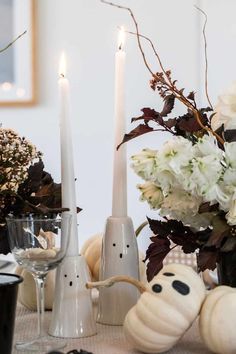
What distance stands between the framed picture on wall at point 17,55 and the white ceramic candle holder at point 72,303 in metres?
1.60

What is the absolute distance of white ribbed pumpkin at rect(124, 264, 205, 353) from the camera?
662mm

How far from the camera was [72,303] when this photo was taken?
78 centimetres

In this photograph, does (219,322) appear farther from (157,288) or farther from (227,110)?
(227,110)

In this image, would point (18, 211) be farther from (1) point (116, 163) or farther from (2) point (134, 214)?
(2) point (134, 214)

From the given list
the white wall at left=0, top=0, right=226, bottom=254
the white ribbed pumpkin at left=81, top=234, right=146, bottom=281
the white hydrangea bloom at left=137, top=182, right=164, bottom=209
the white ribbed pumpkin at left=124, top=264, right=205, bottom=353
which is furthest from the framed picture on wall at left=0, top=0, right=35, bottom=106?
the white ribbed pumpkin at left=124, top=264, right=205, bottom=353

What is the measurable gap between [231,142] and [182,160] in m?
0.06

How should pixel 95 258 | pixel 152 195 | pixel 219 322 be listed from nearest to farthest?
pixel 219 322 < pixel 152 195 < pixel 95 258

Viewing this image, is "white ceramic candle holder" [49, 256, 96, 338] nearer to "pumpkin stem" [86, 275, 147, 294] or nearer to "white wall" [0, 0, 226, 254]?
"pumpkin stem" [86, 275, 147, 294]

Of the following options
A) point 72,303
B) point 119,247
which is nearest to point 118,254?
point 119,247

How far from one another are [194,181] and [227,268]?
13cm

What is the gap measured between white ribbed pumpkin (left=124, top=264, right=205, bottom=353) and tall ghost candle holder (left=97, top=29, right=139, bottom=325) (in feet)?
0.51

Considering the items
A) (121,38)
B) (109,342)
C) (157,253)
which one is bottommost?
(109,342)

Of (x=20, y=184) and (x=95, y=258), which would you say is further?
(x=95, y=258)

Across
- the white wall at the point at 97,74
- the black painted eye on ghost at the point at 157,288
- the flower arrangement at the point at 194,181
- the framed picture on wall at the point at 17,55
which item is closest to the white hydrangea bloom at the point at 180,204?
the flower arrangement at the point at 194,181
